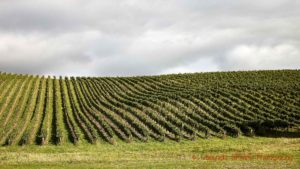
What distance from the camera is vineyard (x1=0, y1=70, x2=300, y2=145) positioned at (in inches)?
2339

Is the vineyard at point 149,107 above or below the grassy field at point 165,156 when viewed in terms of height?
above

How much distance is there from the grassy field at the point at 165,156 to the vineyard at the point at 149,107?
9.94ft

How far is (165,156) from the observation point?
41.5 meters

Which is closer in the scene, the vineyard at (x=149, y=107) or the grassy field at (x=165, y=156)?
the grassy field at (x=165, y=156)

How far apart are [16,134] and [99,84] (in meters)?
45.5

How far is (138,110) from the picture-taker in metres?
72.8

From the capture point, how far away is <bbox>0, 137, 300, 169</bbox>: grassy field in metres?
34.9

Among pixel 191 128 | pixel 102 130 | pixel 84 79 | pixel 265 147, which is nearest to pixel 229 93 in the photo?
pixel 191 128

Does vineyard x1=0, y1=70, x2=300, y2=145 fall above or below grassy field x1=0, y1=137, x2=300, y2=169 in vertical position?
above

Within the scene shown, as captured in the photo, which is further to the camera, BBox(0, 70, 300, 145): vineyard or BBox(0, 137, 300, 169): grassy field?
BBox(0, 70, 300, 145): vineyard

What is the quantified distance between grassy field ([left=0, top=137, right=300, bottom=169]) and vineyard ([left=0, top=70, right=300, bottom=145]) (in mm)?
3028

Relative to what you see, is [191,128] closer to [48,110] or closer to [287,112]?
[287,112]

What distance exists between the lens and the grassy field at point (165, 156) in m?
34.9

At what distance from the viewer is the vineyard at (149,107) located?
59.4 meters
